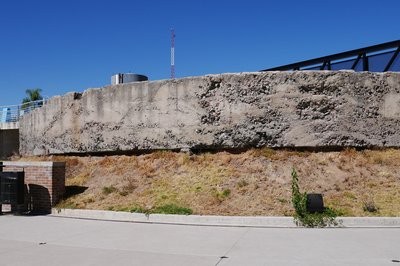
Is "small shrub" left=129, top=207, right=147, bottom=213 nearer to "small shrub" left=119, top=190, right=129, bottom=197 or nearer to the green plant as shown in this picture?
"small shrub" left=119, top=190, right=129, bottom=197

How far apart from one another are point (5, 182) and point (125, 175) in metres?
3.58

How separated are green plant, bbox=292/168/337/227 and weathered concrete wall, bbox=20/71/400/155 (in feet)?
10.6

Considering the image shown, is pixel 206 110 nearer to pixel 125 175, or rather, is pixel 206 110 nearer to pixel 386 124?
pixel 125 175

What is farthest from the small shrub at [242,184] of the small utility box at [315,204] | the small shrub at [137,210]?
the small shrub at [137,210]

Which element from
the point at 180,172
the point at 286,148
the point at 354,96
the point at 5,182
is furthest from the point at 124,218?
the point at 354,96

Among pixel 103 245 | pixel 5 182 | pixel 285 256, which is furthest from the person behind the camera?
pixel 5 182

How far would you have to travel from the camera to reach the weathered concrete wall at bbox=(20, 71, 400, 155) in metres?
13.0

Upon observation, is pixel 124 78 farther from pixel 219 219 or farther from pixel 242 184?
pixel 219 219

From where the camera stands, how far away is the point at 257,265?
20.1ft

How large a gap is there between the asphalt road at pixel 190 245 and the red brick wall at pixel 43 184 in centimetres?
237

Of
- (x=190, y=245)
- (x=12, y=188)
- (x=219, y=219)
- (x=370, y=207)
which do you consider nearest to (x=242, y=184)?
(x=219, y=219)

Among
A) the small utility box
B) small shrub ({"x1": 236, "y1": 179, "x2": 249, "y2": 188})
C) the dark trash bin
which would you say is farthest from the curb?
small shrub ({"x1": 236, "y1": 179, "x2": 249, "y2": 188})

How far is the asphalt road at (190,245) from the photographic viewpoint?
6473 millimetres

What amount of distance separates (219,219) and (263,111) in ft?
14.8
